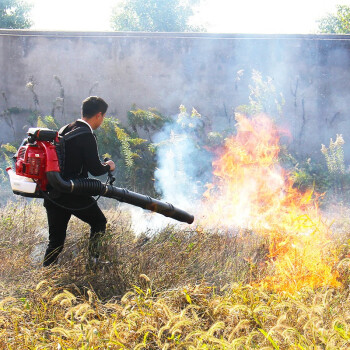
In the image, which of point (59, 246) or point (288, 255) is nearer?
point (59, 246)

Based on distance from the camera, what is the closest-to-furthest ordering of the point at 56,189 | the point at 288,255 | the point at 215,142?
1. the point at 56,189
2. the point at 288,255
3. the point at 215,142

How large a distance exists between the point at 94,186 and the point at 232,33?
8.27m

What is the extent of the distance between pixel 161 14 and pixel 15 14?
8.07 metres

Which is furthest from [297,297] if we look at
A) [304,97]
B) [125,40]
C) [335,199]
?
[125,40]

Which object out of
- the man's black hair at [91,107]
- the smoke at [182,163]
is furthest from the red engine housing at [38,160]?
the smoke at [182,163]

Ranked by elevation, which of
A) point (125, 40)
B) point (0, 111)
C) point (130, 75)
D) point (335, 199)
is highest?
point (125, 40)

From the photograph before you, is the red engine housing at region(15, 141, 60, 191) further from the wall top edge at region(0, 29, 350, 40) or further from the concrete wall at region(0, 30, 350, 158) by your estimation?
the wall top edge at region(0, 29, 350, 40)

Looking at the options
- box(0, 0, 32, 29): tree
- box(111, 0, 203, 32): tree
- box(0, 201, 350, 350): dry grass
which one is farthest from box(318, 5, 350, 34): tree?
box(0, 201, 350, 350): dry grass

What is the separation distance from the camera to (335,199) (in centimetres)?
881

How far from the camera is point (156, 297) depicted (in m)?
4.01

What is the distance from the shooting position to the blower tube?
441cm

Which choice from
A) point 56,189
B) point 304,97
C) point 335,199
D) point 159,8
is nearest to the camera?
point 56,189

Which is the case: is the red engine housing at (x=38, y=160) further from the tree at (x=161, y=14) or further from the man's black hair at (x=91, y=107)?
the tree at (x=161, y=14)

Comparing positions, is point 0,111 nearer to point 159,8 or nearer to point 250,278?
point 250,278
